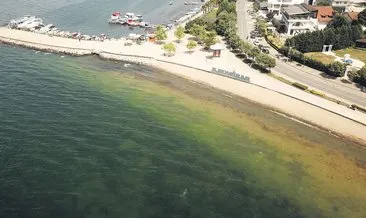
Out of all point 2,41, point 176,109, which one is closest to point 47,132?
point 176,109

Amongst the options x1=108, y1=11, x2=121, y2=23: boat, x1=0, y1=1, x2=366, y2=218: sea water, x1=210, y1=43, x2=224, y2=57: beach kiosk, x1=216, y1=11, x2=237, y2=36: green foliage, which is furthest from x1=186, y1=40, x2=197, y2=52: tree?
x1=108, y1=11, x2=121, y2=23: boat

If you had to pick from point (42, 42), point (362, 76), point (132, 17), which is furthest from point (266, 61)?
point (42, 42)

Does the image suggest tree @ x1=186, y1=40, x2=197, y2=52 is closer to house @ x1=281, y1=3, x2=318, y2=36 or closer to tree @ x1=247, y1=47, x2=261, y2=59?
tree @ x1=247, y1=47, x2=261, y2=59

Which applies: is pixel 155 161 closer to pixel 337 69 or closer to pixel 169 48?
pixel 169 48

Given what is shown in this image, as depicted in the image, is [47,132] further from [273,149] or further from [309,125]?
[309,125]

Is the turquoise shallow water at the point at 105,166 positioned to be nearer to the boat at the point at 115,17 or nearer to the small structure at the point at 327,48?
the small structure at the point at 327,48

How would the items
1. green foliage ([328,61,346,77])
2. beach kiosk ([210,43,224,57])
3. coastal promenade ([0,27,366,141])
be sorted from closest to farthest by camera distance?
coastal promenade ([0,27,366,141]) < green foliage ([328,61,346,77]) < beach kiosk ([210,43,224,57])

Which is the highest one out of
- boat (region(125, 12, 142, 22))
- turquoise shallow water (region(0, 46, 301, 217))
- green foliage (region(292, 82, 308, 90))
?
boat (region(125, 12, 142, 22))
